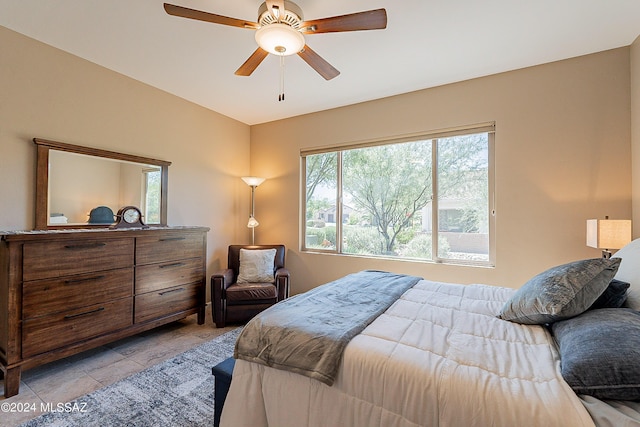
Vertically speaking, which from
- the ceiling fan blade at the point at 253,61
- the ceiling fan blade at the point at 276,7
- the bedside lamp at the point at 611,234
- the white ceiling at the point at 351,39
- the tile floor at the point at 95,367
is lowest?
the tile floor at the point at 95,367

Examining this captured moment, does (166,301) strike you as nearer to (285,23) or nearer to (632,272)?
(285,23)

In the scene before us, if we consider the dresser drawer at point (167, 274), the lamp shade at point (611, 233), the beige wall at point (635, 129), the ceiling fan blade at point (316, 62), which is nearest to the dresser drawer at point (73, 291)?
the dresser drawer at point (167, 274)

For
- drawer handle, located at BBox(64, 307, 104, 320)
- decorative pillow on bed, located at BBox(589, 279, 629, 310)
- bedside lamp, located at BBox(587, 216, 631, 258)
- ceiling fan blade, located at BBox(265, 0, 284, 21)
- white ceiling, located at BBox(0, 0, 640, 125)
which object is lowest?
drawer handle, located at BBox(64, 307, 104, 320)

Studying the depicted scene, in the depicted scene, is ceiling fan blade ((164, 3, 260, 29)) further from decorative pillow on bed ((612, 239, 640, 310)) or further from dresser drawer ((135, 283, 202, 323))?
decorative pillow on bed ((612, 239, 640, 310))

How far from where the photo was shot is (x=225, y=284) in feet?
10.3

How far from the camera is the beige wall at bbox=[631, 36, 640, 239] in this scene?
2262mm

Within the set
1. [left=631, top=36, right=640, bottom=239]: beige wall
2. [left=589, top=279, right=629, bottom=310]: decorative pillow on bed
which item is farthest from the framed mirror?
[left=631, top=36, right=640, bottom=239]: beige wall

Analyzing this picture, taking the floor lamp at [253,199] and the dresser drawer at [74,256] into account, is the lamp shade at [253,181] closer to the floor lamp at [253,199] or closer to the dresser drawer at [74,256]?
the floor lamp at [253,199]

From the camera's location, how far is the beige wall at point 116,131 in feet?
7.50

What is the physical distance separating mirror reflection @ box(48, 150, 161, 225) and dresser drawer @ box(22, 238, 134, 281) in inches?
19.5

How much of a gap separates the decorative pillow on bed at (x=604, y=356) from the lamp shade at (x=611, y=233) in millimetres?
1293

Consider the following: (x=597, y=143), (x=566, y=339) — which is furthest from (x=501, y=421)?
(x=597, y=143)

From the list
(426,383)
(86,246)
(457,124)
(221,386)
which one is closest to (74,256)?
(86,246)

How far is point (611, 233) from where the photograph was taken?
6.77 ft
